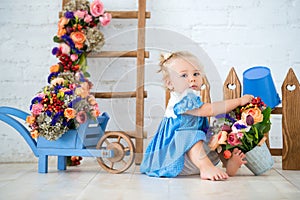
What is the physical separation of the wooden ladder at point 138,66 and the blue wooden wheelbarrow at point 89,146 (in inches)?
3.3

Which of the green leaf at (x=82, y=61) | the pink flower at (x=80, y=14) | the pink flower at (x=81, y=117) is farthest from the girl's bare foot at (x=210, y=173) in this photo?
the pink flower at (x=80, y=14)

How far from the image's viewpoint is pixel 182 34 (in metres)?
2.74

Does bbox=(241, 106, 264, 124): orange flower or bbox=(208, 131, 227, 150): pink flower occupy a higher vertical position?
bbox=(241, 106, 264, 124): orange flower

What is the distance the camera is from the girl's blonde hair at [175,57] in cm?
196

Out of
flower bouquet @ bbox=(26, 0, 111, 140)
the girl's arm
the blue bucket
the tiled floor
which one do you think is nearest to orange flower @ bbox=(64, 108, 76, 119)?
flower bouquet @ bbox=(26, 0, 111, 140)

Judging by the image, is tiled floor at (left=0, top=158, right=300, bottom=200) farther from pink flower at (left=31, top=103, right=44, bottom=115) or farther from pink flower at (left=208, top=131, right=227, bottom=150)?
pink flower at (left=31, top=103, right=44, bottom=115)

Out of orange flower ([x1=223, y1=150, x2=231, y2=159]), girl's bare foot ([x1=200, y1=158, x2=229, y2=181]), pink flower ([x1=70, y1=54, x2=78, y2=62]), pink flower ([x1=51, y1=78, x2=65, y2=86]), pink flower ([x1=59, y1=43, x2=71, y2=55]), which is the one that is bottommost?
girl's bare foot ([x1=200, y1=158, x2=229, y2=181])

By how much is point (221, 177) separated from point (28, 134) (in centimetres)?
90

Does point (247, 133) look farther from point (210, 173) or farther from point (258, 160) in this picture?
point (210, 173)

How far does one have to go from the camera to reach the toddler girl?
2066 mm

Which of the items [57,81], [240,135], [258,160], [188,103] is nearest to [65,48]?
[57,81]

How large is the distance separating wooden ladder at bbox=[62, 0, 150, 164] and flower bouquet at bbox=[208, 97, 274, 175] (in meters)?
0.34

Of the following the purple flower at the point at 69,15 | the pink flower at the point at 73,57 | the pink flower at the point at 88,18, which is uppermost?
the purple flower at the point at 69,15

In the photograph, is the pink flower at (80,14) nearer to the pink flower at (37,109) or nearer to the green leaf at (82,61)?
the green leaf at (82,61)
